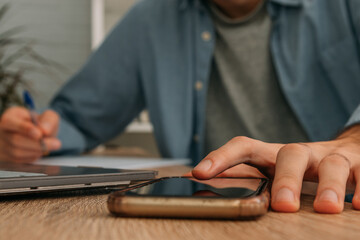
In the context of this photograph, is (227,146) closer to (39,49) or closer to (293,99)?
(293,99)

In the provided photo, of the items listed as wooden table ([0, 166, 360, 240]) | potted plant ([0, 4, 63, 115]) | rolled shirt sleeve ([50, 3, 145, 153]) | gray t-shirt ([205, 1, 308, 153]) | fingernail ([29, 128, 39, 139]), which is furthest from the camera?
potted plant ([0, 4, 63, 115])

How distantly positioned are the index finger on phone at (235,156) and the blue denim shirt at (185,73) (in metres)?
0.50

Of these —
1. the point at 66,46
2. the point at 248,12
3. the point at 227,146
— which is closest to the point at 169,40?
the point at 248,12

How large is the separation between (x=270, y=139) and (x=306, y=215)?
0.81 m

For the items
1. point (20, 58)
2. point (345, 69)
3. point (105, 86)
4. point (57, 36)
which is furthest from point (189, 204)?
point (57, 36)

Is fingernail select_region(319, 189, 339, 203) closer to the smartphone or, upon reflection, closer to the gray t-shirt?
the smartphone

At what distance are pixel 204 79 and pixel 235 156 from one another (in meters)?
0.75

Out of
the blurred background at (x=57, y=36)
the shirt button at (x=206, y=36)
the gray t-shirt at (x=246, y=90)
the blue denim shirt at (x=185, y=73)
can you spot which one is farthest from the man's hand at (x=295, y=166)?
the blurred background at (x=57, y=36)

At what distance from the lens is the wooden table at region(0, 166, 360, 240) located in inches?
8.8

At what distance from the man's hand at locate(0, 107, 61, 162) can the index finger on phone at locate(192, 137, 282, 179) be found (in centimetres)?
66

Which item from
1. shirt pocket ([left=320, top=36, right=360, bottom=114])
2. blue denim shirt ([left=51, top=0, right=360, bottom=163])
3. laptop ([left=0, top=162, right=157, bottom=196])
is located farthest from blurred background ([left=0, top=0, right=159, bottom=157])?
laptop ([left=0, top=162, right=157, bottom=196])

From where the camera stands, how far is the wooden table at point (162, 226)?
0.74ft

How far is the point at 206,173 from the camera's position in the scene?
34 centimetres

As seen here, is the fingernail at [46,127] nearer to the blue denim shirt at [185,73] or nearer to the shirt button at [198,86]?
the blue denim shirt at [185,73]
